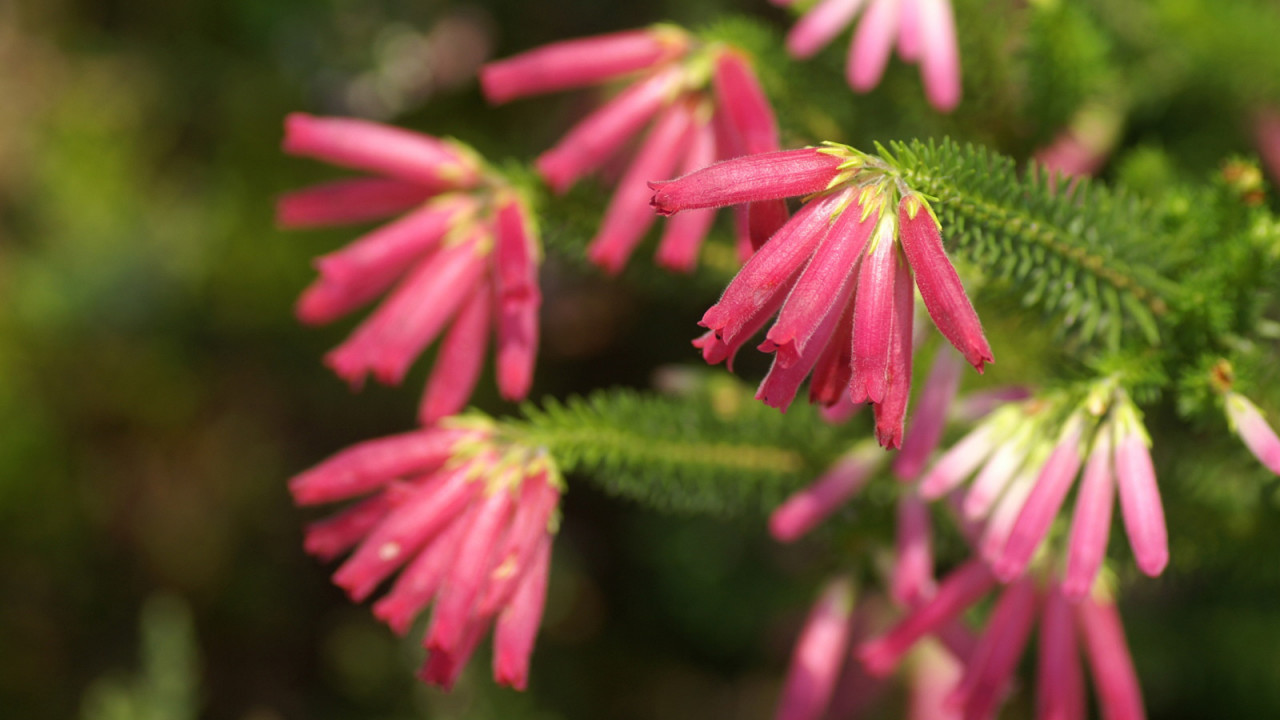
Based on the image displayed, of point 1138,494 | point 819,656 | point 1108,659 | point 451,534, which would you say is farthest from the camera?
point 819,656

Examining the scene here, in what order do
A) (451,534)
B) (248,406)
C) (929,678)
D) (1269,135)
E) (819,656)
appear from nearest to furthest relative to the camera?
(451,534) → (819,656) → (1269,135) → (929,678) → (248,406)

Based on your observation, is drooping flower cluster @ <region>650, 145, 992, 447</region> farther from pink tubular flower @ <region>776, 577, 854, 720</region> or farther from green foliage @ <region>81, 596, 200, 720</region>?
green foliage @ <region>81, 596, 200, 720</region>

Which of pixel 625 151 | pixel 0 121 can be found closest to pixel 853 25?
pixel 625 151

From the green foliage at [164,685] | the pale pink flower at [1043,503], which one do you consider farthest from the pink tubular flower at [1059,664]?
the green foliage at [164,685]

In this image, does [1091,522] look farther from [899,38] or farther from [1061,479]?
[899,38]

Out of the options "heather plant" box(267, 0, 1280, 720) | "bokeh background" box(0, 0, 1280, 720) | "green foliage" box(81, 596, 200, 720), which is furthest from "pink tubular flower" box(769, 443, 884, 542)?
"green foliage" box(81, 596, 200, 720)

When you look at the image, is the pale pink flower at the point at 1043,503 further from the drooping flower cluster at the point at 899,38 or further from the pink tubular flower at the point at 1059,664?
the drooping flower cluster at the point at 899,38

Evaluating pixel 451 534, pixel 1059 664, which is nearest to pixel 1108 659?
pixel 1059 664
